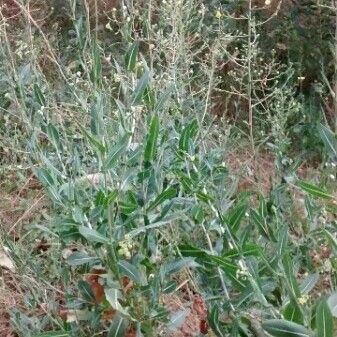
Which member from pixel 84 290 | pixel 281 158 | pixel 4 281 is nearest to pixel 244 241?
A: pixel 84 290

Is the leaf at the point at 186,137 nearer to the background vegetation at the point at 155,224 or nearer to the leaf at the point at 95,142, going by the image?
the background vegetation at the point at 155,224

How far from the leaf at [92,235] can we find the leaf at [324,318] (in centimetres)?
72

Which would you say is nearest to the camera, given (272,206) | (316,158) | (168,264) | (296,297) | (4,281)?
(296,297)

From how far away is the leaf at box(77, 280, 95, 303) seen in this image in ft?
8.38

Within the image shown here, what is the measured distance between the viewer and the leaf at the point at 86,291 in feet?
8.38

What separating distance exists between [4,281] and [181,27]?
55.9 inches

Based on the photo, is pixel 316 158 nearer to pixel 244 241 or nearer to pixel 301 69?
pixel 301 69

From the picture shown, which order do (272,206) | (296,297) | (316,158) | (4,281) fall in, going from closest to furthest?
(296,297) → (272,206) → (4,281) → (316,158)

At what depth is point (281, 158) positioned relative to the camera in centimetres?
301

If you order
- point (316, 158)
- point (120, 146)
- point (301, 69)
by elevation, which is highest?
point (120, 146)

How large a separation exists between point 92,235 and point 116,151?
248 millimetres

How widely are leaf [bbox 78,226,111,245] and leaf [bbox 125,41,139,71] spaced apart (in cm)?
57

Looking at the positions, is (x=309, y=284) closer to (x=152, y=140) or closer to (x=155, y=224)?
(x=155, y=224)

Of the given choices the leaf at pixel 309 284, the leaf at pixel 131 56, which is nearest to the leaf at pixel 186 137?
the leaf at pixel 131 56
